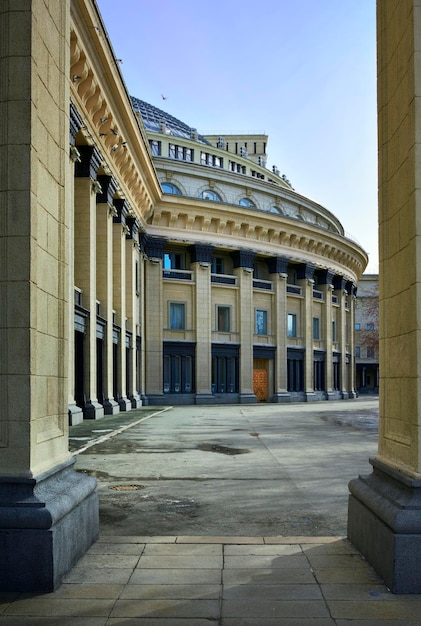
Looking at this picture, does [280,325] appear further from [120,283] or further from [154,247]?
[120,283]

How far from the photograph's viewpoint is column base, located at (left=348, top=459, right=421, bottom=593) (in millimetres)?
5355

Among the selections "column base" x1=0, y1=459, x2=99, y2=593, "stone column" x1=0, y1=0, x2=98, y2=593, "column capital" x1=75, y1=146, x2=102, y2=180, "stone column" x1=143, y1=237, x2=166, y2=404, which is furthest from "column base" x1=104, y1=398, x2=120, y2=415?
"column base" x1=0, y1=459, x2=99, y2=593

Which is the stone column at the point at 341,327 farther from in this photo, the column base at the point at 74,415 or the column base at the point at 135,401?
the column base at the point at 74,415

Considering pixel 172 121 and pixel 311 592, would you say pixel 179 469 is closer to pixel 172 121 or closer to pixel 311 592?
pixel 311 592

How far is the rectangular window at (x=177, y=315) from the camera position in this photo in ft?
155

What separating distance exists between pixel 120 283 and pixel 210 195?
689 inches

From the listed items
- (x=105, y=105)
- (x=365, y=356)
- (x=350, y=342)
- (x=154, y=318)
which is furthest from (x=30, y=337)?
(x=365, y=356)

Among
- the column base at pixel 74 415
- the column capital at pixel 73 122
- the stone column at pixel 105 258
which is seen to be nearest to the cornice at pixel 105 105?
the column capital at pixel 73 122

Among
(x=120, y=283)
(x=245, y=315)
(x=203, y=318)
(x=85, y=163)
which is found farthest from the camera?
(x=245, y=315)

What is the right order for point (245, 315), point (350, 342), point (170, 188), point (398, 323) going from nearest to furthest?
1. point (398, 323)
2. point (170, 188)
3. point (245, 315)
4. point (350, 342)

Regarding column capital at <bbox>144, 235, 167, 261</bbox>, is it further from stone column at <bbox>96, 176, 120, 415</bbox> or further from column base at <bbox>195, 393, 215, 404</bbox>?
stone column at <bbox>96, 176, 120, 415</bbox>

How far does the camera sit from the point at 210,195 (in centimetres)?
5106

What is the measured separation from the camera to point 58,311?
659cm

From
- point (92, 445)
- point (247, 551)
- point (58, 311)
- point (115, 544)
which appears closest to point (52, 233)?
point (58, 311)
